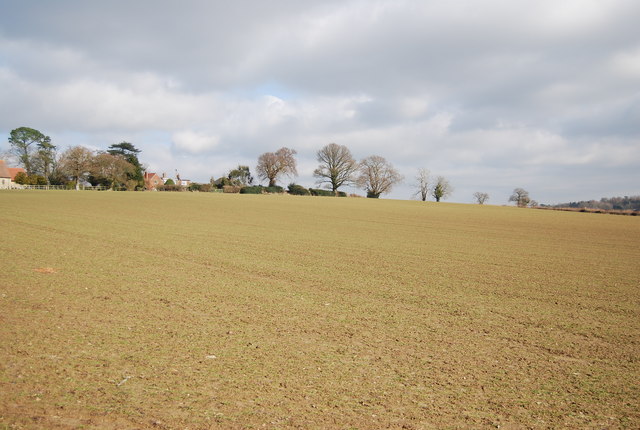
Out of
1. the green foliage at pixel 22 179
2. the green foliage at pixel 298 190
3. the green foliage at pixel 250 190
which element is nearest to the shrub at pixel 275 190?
the green foliage at pixel 298 190

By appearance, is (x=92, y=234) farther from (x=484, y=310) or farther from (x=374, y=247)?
(x=484, y=310)

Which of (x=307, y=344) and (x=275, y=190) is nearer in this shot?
(x=307, y=344)

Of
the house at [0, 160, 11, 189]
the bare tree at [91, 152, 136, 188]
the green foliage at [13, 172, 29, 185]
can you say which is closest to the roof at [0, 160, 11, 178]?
the house at [0, 160, 11, 189]

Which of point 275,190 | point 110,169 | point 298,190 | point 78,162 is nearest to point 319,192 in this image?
point 298,190

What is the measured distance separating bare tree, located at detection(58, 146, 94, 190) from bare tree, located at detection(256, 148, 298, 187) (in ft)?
128

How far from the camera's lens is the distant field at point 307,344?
15.6ft

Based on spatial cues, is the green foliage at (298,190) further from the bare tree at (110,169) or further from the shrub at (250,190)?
the bare tree at (110,169)

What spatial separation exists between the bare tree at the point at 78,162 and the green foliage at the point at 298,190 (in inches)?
1735

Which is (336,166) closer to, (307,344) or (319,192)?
(319,192)

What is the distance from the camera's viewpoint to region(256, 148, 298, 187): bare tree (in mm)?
107312

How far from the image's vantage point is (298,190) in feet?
324

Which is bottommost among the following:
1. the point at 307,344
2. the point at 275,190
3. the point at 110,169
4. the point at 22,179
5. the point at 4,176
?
the point at 307,344

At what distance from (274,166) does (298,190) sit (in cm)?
1269

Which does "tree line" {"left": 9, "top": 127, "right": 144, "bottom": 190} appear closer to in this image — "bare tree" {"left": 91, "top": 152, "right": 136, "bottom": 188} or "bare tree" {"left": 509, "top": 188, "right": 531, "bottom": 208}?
"bare tree" {"left": 91, "top": 152, "right": 136, "bottom": 188}
